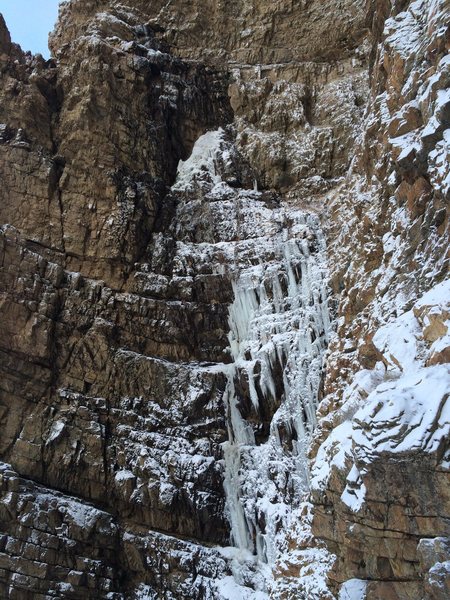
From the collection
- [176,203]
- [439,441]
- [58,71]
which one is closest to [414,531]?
[439,441]

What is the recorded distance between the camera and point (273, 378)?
77.1ft

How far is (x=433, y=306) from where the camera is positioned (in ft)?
34.8

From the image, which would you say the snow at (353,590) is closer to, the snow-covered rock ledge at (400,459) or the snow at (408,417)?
the snow-covered rock ledge at (400,459)

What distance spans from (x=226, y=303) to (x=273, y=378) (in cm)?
478

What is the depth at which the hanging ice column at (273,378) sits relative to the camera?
21.4 m

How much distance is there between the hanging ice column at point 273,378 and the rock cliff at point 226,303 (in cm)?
10

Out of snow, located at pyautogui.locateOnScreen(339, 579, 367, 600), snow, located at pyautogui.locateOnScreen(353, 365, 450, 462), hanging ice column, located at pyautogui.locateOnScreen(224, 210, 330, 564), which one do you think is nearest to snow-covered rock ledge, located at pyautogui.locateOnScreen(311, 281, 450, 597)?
snow, located at pyautogui.locateOnScreen(353, 365, 450, 462)

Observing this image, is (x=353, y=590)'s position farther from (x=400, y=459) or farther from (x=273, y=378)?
(x=273, y=378)

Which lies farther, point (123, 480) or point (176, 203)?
point (176, 203)

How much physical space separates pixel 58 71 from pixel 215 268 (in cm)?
1459

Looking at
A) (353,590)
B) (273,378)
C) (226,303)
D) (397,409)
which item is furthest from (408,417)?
(226,303)

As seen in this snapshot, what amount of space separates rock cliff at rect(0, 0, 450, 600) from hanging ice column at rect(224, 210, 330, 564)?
0.33 ft

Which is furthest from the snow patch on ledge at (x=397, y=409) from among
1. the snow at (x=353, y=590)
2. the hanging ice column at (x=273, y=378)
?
the hanging ice column at (x=273, y=378)

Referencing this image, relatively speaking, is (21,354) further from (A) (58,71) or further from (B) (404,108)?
Answer: (B) (404,108)
